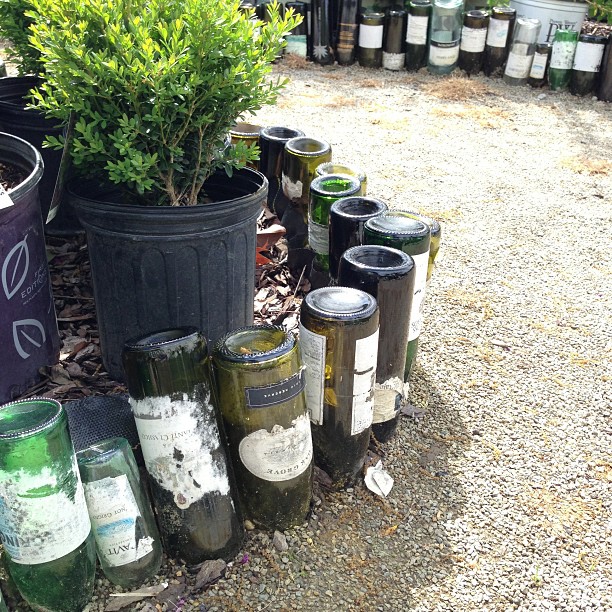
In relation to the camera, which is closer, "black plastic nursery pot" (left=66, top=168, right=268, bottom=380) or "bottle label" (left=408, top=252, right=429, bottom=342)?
"black plastic nursery pot" (left=66, top=168, right=268, bottom=380)

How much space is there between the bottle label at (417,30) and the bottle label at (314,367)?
5.63m

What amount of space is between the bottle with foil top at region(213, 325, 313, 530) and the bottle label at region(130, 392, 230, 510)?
70mm

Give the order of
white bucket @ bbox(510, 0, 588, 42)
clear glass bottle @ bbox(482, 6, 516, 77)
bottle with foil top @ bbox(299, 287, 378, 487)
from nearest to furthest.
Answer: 1. bottle with foil top @ bbox(299, 287, 378, 487)
2. clear glass bottle @ bbox(482, 6, 516, 77)
3. white bucket @ bbox(510, 0, 588, 42)

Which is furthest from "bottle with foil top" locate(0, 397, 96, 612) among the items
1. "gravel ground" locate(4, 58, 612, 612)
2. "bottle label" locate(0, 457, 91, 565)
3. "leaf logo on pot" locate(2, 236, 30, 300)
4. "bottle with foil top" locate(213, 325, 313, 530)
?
"leaf logo on pot" locate(2, 236, 30, 300)

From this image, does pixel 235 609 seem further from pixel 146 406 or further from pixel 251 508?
pixel 146 406

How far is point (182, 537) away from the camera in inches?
69.8

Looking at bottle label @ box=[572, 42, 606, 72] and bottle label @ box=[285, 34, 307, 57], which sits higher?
bottle label @ box=[572, 42, 606, 72]

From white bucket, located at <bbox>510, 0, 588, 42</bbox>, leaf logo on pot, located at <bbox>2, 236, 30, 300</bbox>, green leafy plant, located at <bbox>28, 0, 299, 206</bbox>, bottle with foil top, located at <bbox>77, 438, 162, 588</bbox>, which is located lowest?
bottle with foil top, located at <bbox>77, 438, 162, 588</bbox>

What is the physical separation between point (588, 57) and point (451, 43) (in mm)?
1266

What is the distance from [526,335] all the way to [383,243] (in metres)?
1.00

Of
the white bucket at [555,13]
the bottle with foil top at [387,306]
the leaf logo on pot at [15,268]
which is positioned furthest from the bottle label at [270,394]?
the white bucket at [555,13]

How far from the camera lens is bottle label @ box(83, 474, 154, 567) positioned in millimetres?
1652

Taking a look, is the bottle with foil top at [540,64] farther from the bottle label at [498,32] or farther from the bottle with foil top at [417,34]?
the bottle with foil top at [417,34]

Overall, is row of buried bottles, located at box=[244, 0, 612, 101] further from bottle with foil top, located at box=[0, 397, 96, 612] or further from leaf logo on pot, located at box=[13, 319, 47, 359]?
bottle with foil top, located at box=[0, 397, 96, 612]
